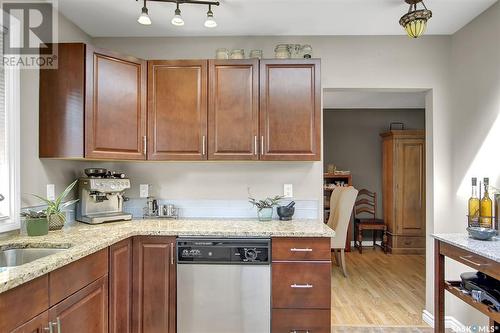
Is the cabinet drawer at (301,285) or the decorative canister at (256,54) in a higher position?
the decorative canister at (256,54)

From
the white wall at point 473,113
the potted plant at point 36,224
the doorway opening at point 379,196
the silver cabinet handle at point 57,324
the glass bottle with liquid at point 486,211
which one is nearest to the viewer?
the silver cabinet handle at point 57,324

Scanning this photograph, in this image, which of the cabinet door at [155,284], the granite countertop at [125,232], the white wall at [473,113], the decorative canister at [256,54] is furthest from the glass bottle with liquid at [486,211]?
the cabinet door at [155,284]

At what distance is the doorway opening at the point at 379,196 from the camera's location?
348cm

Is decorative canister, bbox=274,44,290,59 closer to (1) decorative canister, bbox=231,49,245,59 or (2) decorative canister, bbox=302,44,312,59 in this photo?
(2) decorative canister, bbox=302,44,312,59

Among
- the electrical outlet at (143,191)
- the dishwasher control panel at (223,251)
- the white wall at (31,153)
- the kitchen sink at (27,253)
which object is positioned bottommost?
the dishwasher control panel at (223,251)

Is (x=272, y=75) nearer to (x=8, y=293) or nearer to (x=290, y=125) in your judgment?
(x=290, y=125)

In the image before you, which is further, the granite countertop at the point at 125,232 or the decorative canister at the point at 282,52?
the decorative canister at the point at 282,52

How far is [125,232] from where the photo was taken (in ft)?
6.93

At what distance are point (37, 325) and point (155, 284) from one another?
0.93m

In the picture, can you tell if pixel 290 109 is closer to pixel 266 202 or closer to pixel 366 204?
pixel 266 202

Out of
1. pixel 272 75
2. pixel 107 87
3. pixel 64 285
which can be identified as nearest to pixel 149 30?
pixel 107 87

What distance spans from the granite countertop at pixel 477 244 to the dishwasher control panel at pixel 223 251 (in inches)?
45.7

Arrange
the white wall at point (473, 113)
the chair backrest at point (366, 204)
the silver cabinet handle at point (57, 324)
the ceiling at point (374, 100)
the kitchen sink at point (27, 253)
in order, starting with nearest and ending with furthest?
the silver cabinet handle at point (57, 324)
the kitchen sink at point (27, 253)
the white wall at point (473, 113)
the ceiling at point (374, 100)
the chair backrest at point (366, 204)

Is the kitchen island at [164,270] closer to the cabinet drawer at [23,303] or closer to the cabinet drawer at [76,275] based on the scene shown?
the cabinet drawer at [76,275]
